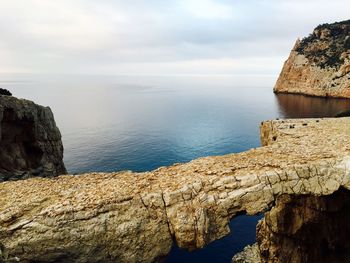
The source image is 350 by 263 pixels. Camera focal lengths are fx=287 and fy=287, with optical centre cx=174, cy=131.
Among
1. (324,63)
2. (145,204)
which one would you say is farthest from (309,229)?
(324,63)

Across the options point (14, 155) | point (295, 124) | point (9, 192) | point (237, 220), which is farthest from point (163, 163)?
point (9, 192)

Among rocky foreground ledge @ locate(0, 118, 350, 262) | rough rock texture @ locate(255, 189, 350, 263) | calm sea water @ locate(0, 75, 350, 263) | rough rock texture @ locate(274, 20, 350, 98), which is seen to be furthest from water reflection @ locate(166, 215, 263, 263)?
rough rock texture @ locate(274, 20, 350, 98)

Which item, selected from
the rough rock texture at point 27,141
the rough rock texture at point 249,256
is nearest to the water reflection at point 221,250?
the rough rock texture at point 249,256

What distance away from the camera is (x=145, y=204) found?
22.2m

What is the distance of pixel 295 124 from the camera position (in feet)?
130

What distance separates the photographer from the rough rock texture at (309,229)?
32688mm

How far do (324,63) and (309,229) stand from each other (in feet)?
555

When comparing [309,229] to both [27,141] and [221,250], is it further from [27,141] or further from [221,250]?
[27,141]

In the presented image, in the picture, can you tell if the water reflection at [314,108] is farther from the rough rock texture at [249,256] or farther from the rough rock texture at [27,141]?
the rough rock texture at [27,141]

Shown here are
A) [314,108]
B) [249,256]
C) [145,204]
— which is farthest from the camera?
[314,108]

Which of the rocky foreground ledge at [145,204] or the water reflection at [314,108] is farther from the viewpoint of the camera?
the water reflection at [314,108]

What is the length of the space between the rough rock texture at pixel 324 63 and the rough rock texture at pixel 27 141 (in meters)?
159

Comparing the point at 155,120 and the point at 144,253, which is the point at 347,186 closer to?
the point at 144,253

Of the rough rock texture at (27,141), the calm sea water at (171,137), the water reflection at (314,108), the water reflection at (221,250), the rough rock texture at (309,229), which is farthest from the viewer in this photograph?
the water reflection at (314,108)
